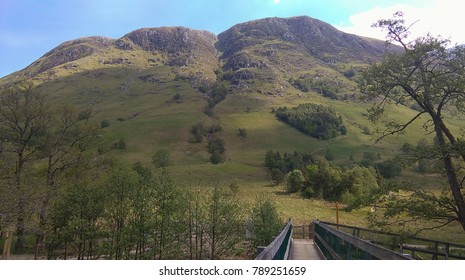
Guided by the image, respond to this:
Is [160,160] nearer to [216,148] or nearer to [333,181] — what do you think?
[216,148]

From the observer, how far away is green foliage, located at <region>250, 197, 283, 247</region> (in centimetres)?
3528

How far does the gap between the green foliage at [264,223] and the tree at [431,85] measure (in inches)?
767

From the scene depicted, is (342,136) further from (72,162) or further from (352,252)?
(352,252)

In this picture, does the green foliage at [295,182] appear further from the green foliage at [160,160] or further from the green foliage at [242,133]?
the green foliage at [242,133]

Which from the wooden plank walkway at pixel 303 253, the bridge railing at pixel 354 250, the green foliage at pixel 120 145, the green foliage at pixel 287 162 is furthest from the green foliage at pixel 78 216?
the green foliage at pixel 120 145

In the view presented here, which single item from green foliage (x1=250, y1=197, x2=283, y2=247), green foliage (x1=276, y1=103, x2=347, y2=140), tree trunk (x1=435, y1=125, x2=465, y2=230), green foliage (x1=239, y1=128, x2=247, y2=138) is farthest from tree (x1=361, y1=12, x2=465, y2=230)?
green foliage (x1=276, y1=103, x2=347, y2=140)

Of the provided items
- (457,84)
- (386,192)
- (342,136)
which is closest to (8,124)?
(386,192)

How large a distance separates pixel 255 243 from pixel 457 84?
2519 cm

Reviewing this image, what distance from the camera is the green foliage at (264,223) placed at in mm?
35281

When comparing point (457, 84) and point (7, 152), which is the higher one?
point (457, 84)

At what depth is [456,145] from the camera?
617 inches

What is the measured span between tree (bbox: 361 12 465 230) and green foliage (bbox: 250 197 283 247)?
63.9 ft

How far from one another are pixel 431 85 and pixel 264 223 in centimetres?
2352

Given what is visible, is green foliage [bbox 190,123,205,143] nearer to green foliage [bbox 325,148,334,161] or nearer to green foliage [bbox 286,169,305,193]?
green foliage [bbox 325,148,334,161]
